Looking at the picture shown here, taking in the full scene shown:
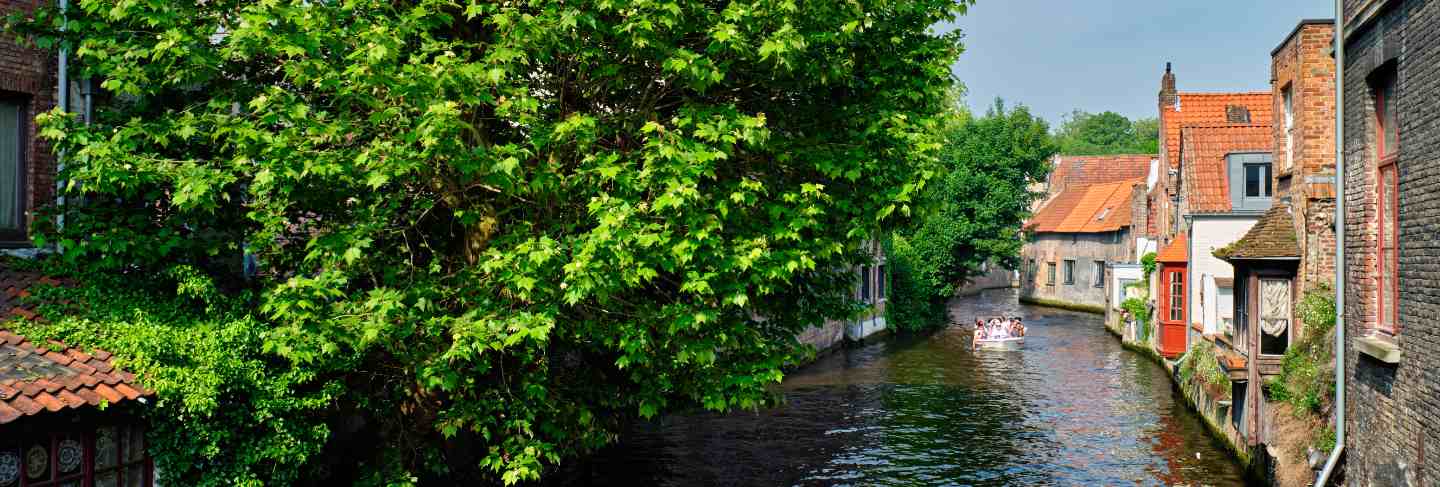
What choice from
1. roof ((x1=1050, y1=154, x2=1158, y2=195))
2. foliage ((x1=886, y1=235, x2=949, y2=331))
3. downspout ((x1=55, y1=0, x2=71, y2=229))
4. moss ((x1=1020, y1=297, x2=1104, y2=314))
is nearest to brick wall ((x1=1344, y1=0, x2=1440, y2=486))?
downspout ((x1=55, y1=0, x2=71, y2=229))

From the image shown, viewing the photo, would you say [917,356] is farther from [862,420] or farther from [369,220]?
[369,220]

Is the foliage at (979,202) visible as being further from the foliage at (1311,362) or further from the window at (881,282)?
the foliage at (1311,362)

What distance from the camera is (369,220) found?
10.9m

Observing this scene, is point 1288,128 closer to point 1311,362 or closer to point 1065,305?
point 1311,362

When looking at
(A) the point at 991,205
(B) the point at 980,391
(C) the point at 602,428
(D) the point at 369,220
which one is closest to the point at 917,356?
(B) the point at 980,391

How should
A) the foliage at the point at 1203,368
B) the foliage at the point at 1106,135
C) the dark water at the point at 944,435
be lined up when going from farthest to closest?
the foliage at the point at 1106,135, the foliage at the point at 1203,368, the dark water at the point at 944,435

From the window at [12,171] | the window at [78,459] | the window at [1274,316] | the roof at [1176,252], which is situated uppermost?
the window at [12,171]

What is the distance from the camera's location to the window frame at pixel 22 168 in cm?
1233

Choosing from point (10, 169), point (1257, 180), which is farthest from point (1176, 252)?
point (10, 169)

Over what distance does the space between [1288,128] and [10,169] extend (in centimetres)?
2097

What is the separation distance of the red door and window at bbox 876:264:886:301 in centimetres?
1371

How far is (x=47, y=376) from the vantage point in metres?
9.64

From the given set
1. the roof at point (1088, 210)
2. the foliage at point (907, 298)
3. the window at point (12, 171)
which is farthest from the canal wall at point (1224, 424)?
the roof at point (1088, 210)

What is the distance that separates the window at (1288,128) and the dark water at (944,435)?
577 cm
